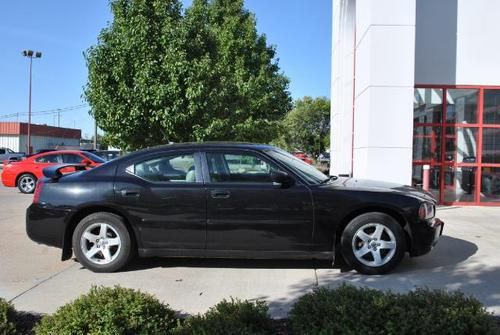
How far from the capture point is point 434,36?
12.6 m

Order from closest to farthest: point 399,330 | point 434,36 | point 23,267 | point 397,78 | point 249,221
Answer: point 399,330, point 249,221, point 23,267, point 397,78, point 434,36

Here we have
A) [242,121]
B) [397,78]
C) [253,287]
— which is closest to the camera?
[253,287]

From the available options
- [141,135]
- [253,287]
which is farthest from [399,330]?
[141,135]

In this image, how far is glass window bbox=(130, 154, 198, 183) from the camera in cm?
607

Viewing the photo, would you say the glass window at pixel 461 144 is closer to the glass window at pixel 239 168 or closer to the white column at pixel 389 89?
the white column at pixel 389 89

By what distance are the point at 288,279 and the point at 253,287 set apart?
492 mm

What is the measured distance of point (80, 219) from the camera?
6.20 m

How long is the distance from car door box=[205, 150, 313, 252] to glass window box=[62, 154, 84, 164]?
1171cm

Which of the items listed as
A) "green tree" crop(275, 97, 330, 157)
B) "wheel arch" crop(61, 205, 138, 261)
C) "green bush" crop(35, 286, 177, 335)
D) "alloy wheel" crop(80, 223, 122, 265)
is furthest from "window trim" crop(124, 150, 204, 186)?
"green tree" crop(275, 97, 330, 157)

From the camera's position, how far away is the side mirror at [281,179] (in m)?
5.82

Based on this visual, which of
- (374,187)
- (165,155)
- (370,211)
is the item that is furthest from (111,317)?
(374,187)

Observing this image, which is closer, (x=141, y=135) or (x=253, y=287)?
(x=253, y=287)

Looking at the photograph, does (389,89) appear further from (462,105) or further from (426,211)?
(426,211)

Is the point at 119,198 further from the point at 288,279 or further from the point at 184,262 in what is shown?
the point at 288,279
